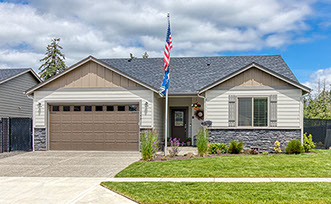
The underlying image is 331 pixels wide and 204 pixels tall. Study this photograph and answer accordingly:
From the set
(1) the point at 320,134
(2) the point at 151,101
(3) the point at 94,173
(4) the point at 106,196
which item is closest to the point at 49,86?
(2) the point at 151,101

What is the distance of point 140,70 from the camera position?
20.7 metres

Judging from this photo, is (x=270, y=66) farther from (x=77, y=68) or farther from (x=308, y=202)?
(x=308, y=202)

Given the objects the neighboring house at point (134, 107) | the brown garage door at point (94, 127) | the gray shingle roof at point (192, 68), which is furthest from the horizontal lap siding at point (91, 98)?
the gray shingle roof at point (192, 68)

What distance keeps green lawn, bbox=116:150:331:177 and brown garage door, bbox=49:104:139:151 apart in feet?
14.0

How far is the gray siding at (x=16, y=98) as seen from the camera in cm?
1919

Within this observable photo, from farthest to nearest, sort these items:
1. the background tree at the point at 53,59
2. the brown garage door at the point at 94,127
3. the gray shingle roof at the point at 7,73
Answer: the background tree at the point at 53,59 < the gray shingle roof at the point at 7,73 < the brown garage door at the point at 94,127

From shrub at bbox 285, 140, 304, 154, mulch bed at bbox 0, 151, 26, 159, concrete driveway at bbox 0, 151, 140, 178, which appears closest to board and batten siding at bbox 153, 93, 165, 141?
concrete driveway at bbox 0, 151, 140, 178

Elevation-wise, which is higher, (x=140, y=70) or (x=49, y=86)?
(x=140, y=70)

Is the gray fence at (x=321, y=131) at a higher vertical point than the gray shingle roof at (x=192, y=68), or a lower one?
lower

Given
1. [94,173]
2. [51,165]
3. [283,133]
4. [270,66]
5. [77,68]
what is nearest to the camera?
[94,173]

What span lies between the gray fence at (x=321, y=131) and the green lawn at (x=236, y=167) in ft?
17.3

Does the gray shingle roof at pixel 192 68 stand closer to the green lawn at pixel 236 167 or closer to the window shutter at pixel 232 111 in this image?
the window shutter at pixel 232 111

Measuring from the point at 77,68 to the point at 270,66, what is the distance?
1084 centimetres

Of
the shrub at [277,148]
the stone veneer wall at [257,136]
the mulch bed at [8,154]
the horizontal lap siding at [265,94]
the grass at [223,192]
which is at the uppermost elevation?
the horizontal lap siding at [265,94]
